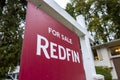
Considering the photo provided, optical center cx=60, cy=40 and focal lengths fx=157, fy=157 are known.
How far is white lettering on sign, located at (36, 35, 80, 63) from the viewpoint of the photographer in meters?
1.04

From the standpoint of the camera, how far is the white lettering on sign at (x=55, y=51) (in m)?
1.04

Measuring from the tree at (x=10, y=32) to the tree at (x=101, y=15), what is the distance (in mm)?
9060

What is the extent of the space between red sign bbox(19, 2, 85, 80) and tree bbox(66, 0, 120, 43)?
615 inches

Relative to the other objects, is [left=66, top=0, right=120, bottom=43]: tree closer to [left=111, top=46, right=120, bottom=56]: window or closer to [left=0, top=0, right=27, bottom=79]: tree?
[left=111, top=46, right=120, bottom=56]: window

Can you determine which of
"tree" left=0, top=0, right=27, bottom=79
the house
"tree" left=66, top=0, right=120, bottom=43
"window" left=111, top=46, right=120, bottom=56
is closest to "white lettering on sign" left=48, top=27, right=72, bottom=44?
"tree" left=0, top=0, right=27, bottom=79

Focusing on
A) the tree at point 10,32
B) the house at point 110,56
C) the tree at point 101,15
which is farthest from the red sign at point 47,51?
the tree at point 101,15

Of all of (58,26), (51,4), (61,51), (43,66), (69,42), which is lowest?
(43,66)

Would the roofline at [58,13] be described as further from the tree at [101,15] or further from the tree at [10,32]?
the tree at [101,15]

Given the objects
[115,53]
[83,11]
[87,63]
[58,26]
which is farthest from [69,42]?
[83,11]

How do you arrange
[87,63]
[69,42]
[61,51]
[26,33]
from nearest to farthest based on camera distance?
[26,33]
[61,51]
[69,42]
[87,63]

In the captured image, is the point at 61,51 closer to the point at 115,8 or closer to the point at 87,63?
the point at 87,63

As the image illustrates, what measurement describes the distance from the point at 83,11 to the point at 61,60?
1835 cm

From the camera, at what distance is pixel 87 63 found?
1.70m

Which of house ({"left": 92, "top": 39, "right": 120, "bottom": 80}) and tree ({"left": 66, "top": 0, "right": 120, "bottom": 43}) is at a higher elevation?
tree ({"left": 66, "top": 0, "right": 120, "bottom": 43})
